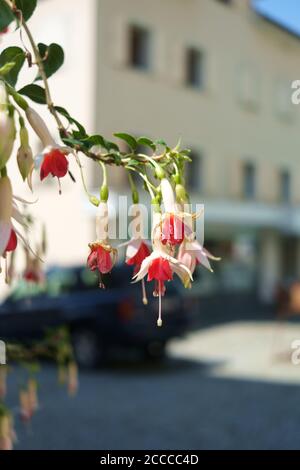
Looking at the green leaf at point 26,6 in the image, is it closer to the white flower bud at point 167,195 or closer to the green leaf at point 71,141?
the green leaf at point 71,141

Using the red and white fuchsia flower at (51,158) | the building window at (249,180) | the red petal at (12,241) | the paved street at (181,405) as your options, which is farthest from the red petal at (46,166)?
the building window at (249,180)

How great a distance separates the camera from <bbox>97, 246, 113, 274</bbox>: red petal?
120 cm

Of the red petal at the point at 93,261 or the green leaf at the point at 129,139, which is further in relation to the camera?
the green leaf at the point at 129,139

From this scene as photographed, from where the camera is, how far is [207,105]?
70.5 feet

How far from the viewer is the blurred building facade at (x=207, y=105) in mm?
18125

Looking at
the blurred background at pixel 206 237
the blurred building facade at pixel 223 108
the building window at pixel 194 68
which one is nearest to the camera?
the blurred background at pixel 206 237

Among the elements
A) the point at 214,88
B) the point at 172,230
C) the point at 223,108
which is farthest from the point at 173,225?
the point at 223,108

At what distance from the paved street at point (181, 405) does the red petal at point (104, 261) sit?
5627 millimetres

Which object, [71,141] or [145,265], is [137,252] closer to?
[145,265]

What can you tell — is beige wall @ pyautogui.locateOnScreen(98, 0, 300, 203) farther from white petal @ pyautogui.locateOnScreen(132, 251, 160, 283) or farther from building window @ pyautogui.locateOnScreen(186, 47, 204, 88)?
white petal @ pyautogui.locateOnScreen(132, 251, 160, 283)

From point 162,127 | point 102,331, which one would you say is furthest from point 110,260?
point 162,127

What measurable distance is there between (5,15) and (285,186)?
24.7 metres

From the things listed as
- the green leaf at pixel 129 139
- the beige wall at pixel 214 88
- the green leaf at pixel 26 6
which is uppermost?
the beige wall at pixel 214 88

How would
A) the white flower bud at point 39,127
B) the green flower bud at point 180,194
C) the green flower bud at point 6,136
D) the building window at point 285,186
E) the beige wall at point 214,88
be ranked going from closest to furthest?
the green flower bud at point 6,136
the white flower bud at point 39,127
the green flower bud at point 180,194
the beige wall at point 214,88
the building window at point 285,186
